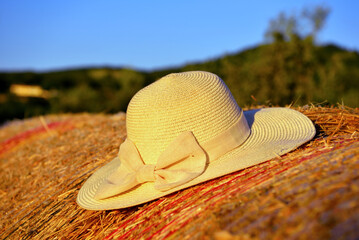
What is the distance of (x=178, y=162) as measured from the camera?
2334 mm

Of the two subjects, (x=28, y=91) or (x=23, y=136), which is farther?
(x=28, y=91)

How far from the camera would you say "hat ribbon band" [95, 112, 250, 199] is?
7.41 feet

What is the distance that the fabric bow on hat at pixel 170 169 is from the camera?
225 centimetres

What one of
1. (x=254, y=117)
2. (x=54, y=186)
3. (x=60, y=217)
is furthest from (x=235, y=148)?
(x=54, y=186)

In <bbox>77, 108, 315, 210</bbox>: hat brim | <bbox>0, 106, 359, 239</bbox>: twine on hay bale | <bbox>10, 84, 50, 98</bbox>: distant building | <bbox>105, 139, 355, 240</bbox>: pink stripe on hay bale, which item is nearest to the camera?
<bbox>0, 106, 359, 239</bbox>: twine on hay bale

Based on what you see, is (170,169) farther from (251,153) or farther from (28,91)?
(28,91)

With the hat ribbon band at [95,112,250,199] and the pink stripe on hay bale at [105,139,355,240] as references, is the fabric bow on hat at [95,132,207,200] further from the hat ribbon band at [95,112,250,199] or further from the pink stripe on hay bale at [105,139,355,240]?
the pink stripe on hay bale at [105,139,355,240]

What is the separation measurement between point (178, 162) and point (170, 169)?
7 centimetres

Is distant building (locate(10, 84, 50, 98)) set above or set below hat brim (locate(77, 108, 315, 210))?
below

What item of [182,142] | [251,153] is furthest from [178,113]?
[251,153]

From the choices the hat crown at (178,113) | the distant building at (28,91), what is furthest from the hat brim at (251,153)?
the distant building at (28,91)

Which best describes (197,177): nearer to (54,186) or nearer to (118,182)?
(118,182)

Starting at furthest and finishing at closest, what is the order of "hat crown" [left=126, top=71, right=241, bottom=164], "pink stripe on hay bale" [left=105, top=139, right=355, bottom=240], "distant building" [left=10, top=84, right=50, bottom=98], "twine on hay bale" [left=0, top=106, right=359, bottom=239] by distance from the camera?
"distant building" [left=10, top=84, right=50, bottom=98] < "hat crown" [left=126, top=71, right=241, bottom=164] < "pink stripe on hay bale" [left=105, top=139, right=355, bottom=240] < "twine on hay bale" [left=0, top=106, right=359, bottom=239]

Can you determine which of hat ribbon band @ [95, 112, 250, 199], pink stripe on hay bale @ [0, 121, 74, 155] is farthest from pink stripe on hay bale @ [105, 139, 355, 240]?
pink stripe on hay bale @ [0, 121, 74, 155]
